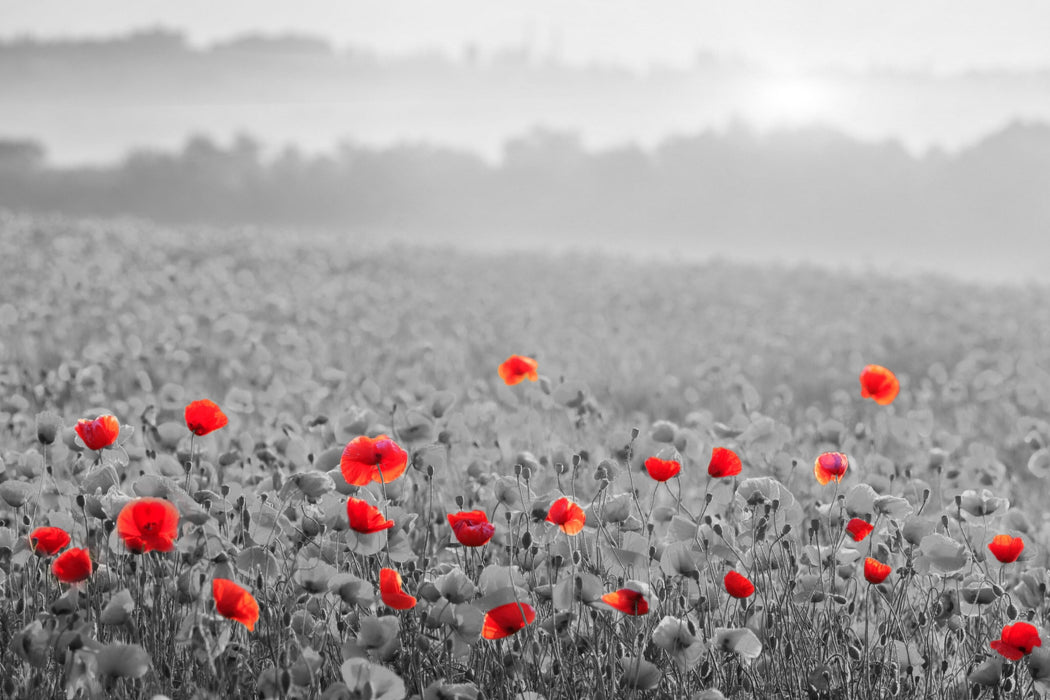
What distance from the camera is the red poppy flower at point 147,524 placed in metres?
1.74

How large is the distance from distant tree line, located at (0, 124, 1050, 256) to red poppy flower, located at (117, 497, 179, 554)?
43.7 m

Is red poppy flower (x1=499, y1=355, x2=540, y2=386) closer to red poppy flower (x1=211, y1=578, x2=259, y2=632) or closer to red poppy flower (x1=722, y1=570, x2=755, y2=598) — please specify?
red poppy flower (x1=722, y1=570, x2=755, y2=598)

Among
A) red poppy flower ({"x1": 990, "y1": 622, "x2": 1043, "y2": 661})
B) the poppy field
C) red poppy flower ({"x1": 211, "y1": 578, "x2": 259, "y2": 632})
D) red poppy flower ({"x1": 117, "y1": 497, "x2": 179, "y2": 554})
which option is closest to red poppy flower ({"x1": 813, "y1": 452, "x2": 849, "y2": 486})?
→ the poppy field

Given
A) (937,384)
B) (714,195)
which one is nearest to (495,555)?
(937,384)

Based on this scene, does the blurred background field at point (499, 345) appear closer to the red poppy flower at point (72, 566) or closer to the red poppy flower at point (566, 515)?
the red poppy flower at point (566, 515)

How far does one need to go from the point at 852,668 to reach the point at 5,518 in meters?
2.30

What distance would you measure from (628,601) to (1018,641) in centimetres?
81

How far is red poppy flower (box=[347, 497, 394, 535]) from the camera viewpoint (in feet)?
6.30

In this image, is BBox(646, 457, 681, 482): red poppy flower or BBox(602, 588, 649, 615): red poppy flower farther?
BBox(646, 457, 681, 482): red poppy flower

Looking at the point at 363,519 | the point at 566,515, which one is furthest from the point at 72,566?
the point at 566,515

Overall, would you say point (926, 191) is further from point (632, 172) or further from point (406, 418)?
point (406, 418)

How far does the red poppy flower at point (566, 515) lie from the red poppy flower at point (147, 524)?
0.78 meters

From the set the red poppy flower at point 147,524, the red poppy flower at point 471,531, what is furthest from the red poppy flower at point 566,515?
the red poppy flower at point 147,524

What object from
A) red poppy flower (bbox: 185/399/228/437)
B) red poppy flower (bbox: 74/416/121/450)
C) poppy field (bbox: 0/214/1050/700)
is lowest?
poppy field (bbox: 0/214/1050/700)
